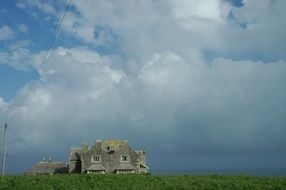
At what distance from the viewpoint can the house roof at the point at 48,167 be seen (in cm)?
8275

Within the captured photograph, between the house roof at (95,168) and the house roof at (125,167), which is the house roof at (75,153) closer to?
the house roof at (95,168)

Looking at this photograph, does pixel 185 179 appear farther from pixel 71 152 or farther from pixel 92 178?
pixel 71 152

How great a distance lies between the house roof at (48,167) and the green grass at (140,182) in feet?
117

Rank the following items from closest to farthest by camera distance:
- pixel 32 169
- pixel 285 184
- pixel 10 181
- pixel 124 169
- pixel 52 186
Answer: pixel 285 184
pixel 52 186
pixel 10 181
pixel 124 169
pixel 32 169

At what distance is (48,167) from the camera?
83.6m

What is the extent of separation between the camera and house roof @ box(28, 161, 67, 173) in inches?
3258

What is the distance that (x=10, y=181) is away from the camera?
45.4 meters

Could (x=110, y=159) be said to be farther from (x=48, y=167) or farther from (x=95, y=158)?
(x=48, y=167)

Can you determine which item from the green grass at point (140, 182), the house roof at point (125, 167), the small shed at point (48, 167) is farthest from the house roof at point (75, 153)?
the green grass at point (140, 182)

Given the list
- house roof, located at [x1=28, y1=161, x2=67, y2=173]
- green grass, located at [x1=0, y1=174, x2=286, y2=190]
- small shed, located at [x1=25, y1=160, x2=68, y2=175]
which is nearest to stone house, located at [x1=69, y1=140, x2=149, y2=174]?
small shed, located at [x1=25, y1=160, x2=68, y2=175]

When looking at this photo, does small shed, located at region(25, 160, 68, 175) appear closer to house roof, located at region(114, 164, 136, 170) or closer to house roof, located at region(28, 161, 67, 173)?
house roof, located at region(28, 161, 67, 173)

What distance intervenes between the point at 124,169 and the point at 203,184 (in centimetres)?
3612

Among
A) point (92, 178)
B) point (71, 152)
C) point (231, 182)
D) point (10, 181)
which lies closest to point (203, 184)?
point (231, 182)

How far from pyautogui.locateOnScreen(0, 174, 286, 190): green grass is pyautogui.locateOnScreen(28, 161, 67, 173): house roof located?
1406 inches
